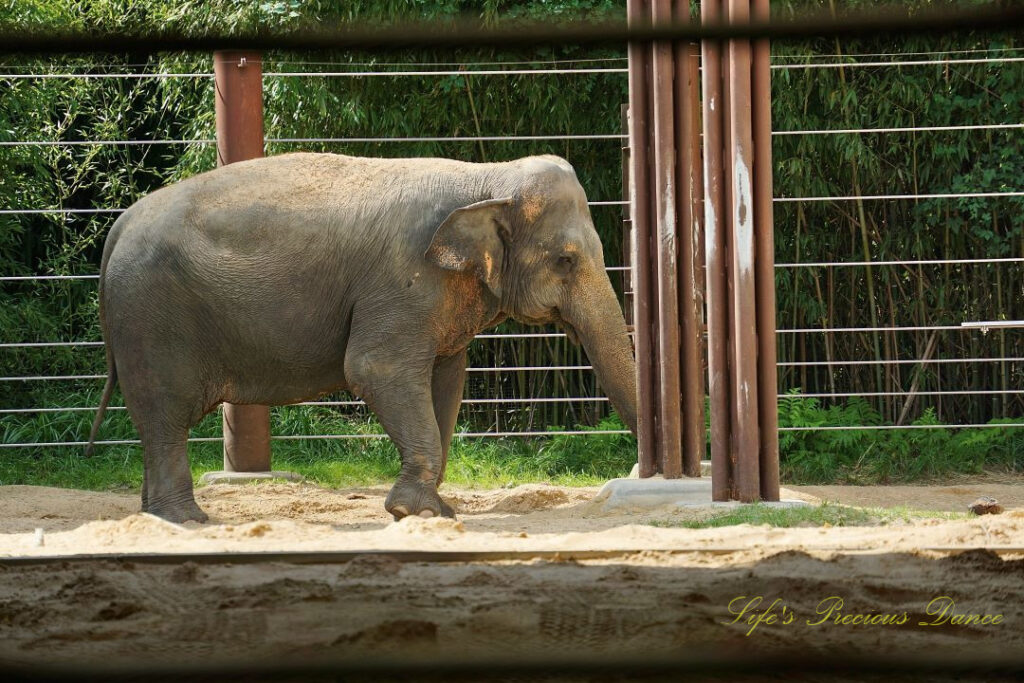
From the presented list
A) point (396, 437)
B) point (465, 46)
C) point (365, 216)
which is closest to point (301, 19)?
point (365, 216)

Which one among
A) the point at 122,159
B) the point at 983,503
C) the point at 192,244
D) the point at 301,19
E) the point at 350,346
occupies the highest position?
the point at 301,19

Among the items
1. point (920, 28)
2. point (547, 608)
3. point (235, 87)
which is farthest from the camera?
point (235, 87)

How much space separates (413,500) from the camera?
16.2 feet

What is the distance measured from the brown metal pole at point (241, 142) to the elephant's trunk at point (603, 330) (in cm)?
169

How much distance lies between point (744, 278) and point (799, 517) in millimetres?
870

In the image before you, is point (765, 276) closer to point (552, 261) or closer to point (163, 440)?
point (552, 261)

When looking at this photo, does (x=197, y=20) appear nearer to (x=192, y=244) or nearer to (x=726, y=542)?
(x=192, y=244)

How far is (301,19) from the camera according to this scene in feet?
25.6

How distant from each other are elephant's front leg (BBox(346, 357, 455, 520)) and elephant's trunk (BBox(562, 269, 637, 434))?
67cm

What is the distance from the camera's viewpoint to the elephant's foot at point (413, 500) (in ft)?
16.2

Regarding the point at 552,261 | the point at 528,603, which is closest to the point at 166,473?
the point at 552,261

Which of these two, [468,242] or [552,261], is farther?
[552,261]

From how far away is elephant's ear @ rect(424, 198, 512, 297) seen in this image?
504cm

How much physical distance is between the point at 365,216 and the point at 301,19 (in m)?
3.05
